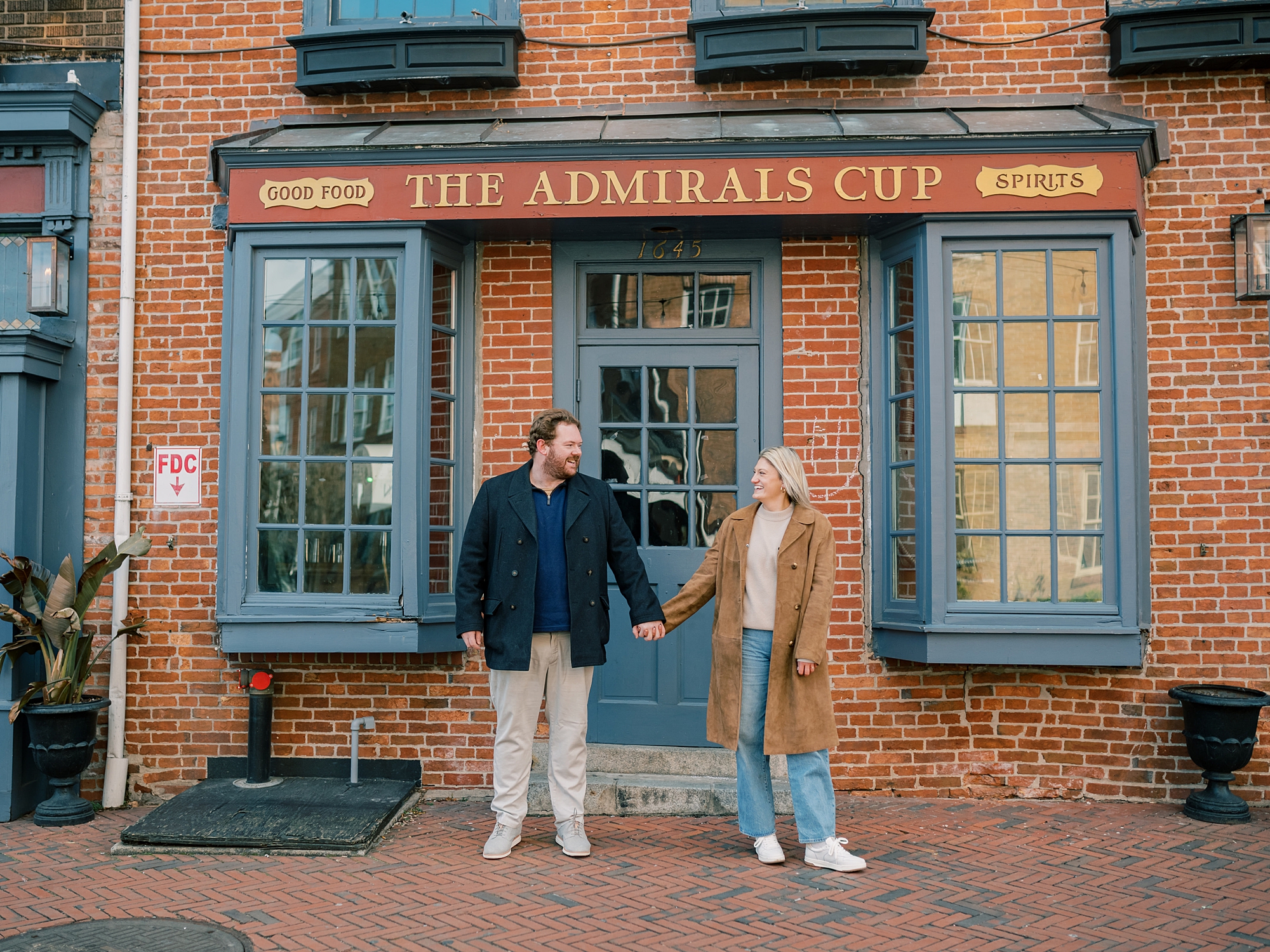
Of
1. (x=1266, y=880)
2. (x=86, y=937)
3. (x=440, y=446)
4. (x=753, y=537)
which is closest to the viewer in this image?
(x=86, y=937)

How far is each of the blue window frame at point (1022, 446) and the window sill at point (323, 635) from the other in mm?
2600

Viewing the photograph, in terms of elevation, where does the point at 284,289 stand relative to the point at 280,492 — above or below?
above

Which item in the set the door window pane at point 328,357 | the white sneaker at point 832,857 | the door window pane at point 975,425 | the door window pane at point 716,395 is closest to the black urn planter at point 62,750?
the door window pane at point 328,357

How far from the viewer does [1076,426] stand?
5785 millimetres

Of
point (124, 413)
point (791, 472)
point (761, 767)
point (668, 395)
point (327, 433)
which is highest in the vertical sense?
point (668, 395)

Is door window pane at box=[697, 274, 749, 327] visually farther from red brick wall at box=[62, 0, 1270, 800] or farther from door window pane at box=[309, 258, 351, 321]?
door window pane at box=[309, 258, 351, 321]

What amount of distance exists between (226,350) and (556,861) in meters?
3.35

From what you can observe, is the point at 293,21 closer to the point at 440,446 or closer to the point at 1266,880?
the point at 440,446

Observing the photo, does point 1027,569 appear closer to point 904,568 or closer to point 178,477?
point 904,568

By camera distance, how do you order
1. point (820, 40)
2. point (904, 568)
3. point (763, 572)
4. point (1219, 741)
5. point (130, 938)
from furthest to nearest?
point (820, 40), point (904, 568), point (1219, 741), point (763, 572), point (130, 938)

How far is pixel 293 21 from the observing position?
638 centimetres

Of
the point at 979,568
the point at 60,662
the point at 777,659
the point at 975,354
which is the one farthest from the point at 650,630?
the point at 60,662

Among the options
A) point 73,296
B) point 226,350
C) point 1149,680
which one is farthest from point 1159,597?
point 73,296

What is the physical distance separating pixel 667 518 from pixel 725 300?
1322mm
